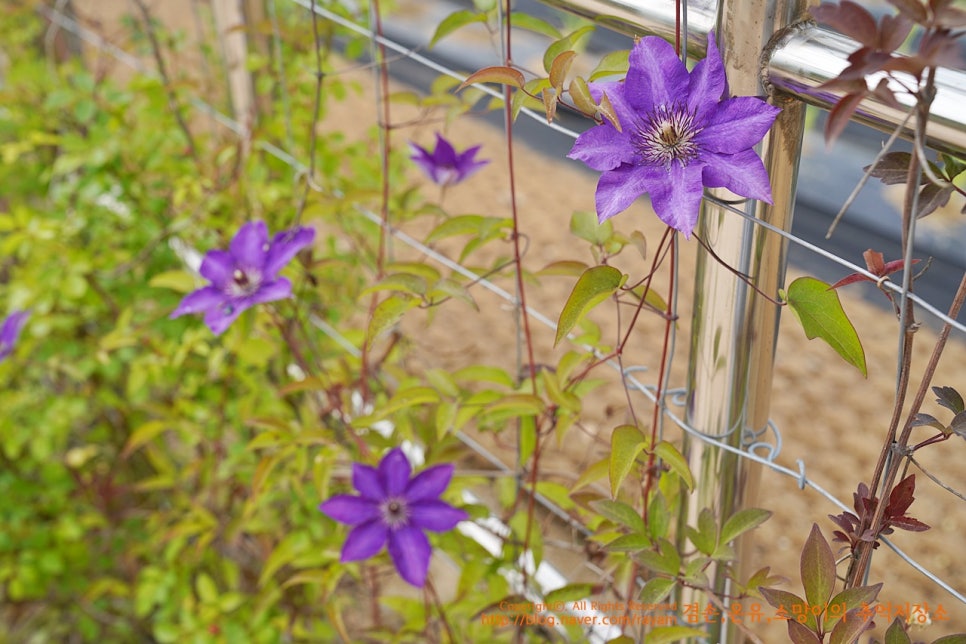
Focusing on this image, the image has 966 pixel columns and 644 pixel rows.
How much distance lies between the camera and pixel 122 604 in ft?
5.47

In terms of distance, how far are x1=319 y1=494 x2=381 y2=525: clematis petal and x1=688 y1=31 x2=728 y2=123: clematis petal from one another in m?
0.48

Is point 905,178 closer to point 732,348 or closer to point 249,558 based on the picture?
point 732,348

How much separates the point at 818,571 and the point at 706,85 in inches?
12.1

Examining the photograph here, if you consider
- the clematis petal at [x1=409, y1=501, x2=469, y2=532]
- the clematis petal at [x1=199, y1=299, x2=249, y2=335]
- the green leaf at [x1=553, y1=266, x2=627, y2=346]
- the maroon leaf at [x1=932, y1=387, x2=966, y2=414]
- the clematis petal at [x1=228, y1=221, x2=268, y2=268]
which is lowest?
the clematis petal at [x1=409, y1=501, x2=469, y2=532]

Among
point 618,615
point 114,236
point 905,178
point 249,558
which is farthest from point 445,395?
point 249,558

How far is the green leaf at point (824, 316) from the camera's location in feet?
1.79

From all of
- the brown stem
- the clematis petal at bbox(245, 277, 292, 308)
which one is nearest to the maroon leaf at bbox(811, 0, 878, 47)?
the clematis petal at bbox(245, 277, 292, 308)

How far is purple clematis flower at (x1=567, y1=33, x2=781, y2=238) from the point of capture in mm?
513

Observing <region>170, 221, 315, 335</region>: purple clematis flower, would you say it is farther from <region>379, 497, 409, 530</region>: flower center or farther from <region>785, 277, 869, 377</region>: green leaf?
<region>785, 277, 869, 377</region>: green leaf

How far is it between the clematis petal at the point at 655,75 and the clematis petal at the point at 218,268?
50 centimetres

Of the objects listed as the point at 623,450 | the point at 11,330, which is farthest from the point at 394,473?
the point at 11,330

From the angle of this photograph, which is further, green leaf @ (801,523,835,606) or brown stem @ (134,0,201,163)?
brown stem @ (134,0,201,163)

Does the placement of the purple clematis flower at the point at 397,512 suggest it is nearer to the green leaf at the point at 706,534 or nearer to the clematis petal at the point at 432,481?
the clematis petal at the point at 432,481

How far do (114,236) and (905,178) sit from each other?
1.19 m
